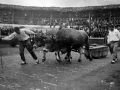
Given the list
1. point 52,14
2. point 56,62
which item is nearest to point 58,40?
point 56,62

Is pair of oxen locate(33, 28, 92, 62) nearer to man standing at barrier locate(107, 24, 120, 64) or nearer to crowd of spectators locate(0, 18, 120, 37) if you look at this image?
man standing at barrier locate(107, 24, 120, 64)

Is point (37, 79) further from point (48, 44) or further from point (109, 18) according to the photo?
point (109, 18)

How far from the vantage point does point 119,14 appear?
27.9m

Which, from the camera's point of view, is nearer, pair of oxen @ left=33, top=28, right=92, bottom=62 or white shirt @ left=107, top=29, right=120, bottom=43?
pair of oxen @ left=33, top=28, right=92, bottom=62

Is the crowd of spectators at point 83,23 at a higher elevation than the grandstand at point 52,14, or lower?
lower

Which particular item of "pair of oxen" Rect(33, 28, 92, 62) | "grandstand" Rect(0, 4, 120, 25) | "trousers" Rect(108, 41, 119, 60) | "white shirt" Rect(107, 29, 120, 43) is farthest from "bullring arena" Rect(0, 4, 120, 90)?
"white shirt" Rect(107, 29, 120, 43)

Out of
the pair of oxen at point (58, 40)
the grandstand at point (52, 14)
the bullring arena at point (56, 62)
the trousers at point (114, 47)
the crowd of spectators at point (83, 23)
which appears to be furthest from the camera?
the grandstand at point (52, 14)

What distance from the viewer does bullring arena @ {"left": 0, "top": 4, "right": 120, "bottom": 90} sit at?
5.23 m

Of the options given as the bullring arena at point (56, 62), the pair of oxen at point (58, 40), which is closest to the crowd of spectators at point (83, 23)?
the bullring arena at point (56, 62)

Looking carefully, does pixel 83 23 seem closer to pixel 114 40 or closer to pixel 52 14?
pixel 52 14

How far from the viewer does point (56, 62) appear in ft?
29.2

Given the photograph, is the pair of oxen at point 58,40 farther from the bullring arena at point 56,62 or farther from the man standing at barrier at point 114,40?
the man standing at barrier at point 114,40

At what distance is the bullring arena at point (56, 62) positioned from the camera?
17.2 feet

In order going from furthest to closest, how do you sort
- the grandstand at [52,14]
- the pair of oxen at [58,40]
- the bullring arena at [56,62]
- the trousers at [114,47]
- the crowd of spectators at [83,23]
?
the grandstand at [52,14] → the crowd of spectators at [83,23] → the trousers at [114,47] → the pair of oxen at [58,40] → the bullring arena at [56,62]
